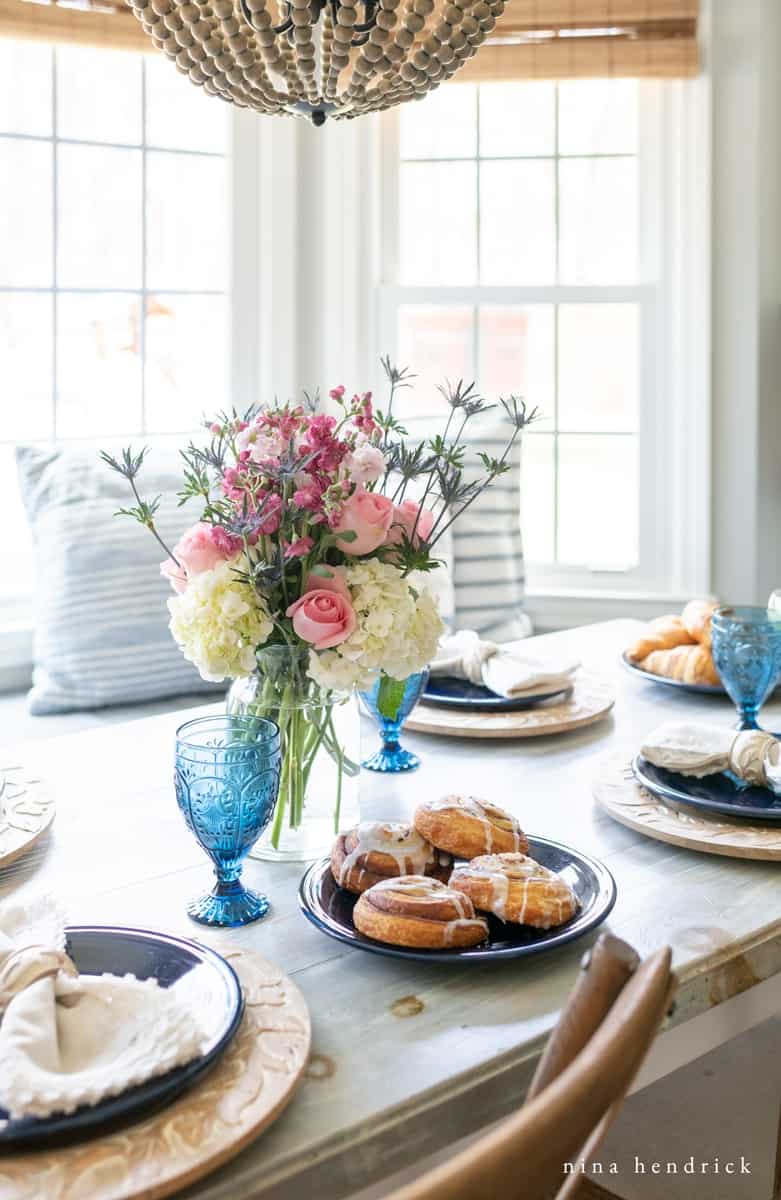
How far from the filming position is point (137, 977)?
1016 mm

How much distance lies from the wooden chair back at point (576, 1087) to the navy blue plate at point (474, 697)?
1110mm

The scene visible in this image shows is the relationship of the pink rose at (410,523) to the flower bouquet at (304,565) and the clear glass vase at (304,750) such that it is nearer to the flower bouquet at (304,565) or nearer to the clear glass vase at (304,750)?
the flower bouquet at (304,565)

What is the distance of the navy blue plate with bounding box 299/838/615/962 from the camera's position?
1.08 metres

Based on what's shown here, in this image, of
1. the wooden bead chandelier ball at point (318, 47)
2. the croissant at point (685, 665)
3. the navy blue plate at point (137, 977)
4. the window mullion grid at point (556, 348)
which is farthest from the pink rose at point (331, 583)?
the window mullion grid at point (556, 348)

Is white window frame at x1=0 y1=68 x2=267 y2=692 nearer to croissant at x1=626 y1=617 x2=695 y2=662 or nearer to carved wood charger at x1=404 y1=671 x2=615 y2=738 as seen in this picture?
croissant at x1=626 y1=617 x2=695 y2=662

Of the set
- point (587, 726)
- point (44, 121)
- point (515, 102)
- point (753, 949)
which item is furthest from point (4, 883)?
point (515, 102)

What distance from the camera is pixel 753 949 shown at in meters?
1.16

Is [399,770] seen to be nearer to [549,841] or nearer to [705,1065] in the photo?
[549,841]

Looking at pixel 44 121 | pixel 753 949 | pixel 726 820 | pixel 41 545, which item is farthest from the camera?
pixel 44 121

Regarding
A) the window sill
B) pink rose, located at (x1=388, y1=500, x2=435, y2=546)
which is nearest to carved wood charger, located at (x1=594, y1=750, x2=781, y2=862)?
pink rose, located at (x1=388, y1=500, x2=435, y2=546)

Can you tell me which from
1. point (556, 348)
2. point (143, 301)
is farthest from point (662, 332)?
point (143, 301)

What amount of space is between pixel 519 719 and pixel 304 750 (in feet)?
1.77

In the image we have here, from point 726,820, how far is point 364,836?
0.45m

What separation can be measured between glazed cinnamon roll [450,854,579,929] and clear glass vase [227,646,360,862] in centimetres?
23
